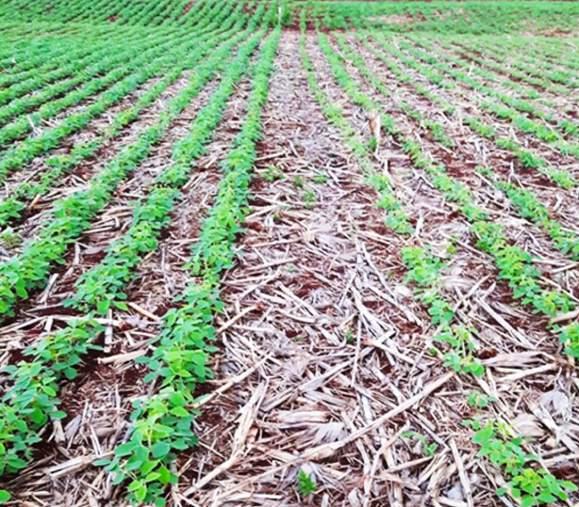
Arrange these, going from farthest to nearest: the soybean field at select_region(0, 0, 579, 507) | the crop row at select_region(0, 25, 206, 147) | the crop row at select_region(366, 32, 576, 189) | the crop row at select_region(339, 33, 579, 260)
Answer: the crop row at select_region(0, 25, 206, 147) → the crop row at select_region(366, 32, 576, 189) → the crop row at select_region(339, 33, 579, 260) → the soybean field at select_region(0, 0, 579, 507)

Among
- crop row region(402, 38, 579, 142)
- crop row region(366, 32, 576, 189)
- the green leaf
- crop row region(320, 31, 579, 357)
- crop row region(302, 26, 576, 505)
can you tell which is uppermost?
the green leaf

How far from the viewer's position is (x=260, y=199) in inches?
161

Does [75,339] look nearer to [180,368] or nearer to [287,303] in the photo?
[180,368]

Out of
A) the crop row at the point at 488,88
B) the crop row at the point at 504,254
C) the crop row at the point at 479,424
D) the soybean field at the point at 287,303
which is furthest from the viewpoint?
the crop row at the point at 488,88

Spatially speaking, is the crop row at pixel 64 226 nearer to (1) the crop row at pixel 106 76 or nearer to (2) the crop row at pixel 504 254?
(1) the crop row at pixel 106 76

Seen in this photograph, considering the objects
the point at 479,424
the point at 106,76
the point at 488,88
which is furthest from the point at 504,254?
the point at 106,76

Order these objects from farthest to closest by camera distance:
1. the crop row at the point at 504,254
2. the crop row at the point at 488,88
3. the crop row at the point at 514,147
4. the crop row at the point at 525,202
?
the crop row at the point at 488,88
the crop row at the point at 514,147
the crop row at the point at 525,202
the crop row at the point at 504,254

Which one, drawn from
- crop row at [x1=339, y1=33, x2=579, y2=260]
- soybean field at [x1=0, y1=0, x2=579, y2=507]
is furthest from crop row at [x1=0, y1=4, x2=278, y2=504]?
crop row at [x1=339, y1=33, x2=579, y2=260]

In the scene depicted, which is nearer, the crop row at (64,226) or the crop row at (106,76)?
the crop row at (64,226)

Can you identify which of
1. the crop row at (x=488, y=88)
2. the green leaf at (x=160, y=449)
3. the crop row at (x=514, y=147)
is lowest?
the crop row at (x=488, y=88)

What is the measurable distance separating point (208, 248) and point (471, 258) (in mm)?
1692

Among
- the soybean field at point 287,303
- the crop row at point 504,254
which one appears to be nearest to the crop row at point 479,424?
the soybean field at point 287,303

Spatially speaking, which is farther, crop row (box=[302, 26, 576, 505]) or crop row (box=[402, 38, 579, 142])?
crop row (box=[402, 38, 579, 142])

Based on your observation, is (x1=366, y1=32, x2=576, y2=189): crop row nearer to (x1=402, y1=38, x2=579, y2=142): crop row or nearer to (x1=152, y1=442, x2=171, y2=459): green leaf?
(x1=402, y1=38, x2=579, y2=142): crop row
